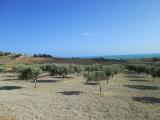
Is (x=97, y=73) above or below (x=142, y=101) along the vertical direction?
above

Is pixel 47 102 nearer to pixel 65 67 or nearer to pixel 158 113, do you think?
pixel 158 113

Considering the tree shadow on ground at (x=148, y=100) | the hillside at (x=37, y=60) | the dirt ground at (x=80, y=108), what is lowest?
the tree shadow on ground at (x=148, y=100)

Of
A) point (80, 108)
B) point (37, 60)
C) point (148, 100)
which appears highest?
point (37, 60)

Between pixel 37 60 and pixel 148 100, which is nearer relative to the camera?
pixel 148 100

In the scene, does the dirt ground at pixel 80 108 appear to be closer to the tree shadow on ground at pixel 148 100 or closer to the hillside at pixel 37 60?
the tree shadow on ground at pixel 148 100

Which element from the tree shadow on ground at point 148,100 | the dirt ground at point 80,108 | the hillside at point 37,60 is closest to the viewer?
the dirt ground at point 80,108

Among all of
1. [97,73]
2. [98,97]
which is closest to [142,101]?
[98,97]

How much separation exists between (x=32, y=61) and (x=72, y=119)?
102655 millimetres

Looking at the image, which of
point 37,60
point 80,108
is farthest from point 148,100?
point 37,60

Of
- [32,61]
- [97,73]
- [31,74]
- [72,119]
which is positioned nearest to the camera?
[72,119]

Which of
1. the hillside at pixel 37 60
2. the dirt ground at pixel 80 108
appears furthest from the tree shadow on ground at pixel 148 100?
the hillside at pixel 37 60

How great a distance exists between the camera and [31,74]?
47719mm

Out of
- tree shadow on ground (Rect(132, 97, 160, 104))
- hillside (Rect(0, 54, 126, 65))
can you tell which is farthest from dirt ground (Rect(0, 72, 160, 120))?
hillside (Rect(0, 54, 126, 65))

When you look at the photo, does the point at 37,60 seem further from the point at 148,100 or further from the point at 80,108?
the point at 80,108
